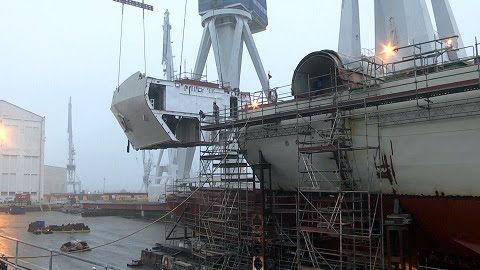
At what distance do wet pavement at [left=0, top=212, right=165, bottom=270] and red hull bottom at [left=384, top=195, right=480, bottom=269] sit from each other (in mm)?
12858

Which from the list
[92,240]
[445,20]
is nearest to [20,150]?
[92,240]

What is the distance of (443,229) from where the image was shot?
13.1 metres

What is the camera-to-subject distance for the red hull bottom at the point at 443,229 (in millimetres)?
12367

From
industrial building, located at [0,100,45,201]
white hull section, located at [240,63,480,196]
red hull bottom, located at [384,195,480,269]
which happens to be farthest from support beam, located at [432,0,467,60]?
industrial building, located at [0,100,45,201]

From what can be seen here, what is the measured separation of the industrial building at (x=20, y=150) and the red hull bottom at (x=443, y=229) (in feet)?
161

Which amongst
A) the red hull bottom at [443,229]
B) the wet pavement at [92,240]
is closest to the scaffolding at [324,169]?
the red hull bottom at [443,229]

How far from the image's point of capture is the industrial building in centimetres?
5112

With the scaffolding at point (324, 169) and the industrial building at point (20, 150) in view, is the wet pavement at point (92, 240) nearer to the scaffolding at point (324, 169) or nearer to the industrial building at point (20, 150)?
the scaffolding at point (324, 169)

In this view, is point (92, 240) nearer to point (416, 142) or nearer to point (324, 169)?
point (324, 169)

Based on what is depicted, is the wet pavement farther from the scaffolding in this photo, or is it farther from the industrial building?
the industrial building

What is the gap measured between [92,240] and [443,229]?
24.7m

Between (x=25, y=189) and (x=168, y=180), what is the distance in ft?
59.6

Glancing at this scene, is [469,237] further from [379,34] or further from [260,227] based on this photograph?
[379,34]

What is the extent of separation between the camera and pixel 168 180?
5931 cm
